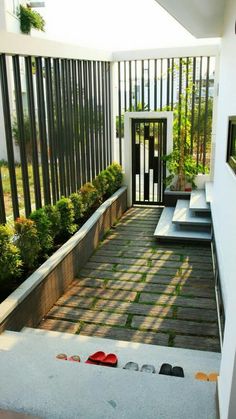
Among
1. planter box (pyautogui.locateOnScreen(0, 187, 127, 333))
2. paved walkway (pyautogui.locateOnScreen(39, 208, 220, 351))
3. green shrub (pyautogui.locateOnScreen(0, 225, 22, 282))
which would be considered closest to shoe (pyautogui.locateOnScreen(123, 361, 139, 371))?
paved walkway (pyautogui.locateOnScreen(39, 208, 220, 351))

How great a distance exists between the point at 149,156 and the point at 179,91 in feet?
5.18

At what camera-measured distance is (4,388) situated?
2.42 m

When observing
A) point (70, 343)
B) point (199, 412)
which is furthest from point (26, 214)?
point (199, 412)

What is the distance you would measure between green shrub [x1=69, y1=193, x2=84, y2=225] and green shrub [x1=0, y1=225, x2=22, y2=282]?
7.11 feet

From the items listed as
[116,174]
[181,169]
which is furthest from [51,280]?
[181,169]

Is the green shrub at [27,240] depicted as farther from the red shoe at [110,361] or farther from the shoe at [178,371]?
the shoe at [178,371]

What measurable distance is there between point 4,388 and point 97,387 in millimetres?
598

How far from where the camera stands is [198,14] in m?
4.70

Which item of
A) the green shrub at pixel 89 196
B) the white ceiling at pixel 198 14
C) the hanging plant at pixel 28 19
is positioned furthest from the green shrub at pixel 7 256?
the hanging plant at pixel 28 19

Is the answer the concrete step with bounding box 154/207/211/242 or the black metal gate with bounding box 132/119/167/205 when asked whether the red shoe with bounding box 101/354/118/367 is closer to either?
the concrete step with bounding box 154/207/211/242

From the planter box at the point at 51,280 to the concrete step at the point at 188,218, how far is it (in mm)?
1388

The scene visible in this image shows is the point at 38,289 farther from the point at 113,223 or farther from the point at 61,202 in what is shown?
the point at 113,223

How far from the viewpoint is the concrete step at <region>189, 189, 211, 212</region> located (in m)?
7.05

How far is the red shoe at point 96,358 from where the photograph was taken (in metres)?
3.10
